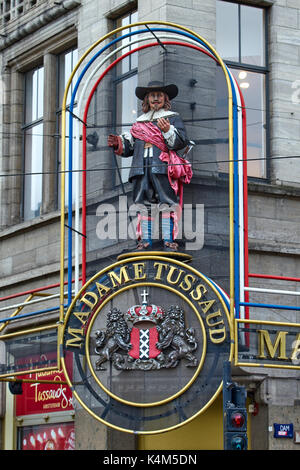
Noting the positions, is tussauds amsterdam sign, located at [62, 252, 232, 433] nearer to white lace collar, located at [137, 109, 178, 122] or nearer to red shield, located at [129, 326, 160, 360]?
red shield, located at [129, 326, 160, 360]

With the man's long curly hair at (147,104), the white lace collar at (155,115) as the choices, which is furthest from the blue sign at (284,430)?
the man's long curly hair at (147,104)

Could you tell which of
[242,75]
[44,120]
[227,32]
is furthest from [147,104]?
[44,120]

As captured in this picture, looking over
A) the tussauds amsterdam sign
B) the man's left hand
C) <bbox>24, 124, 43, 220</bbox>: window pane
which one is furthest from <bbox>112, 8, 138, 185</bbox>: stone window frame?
<bbox>24, 124, 43, 220</bbox>: window pane

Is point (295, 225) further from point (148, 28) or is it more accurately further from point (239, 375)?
point (148, 28)

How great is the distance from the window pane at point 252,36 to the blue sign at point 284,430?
24.6ft

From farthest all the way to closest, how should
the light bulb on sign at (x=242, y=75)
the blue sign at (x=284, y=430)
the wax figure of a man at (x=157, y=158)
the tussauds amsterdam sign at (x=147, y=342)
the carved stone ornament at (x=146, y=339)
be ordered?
1. the light bulb on sign at (x=242, y=75)
2. the blue sign at (x=284, y=430)
3. the wax figure of a man at (x=157, y=158)
4. the carved stone ornament at (x=146, y=339)
5. the tussauds amsterdam sign at (x=147, y=342)

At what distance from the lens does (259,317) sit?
20984 mm

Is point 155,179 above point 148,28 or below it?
below

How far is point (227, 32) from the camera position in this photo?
22.9 m

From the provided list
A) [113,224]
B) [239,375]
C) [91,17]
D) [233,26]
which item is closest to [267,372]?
[239,375]

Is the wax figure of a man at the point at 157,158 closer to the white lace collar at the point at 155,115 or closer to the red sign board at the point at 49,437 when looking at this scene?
the white lace collar at the point at 155,115

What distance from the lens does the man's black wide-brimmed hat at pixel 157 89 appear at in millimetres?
20630

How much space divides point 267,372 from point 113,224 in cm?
405

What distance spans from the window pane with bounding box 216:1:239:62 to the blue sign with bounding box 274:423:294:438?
7551 millimetres
